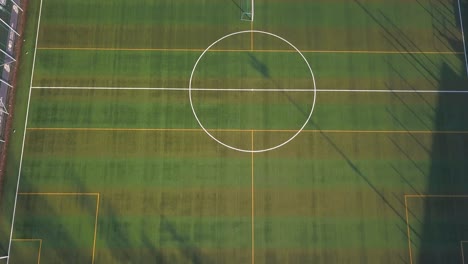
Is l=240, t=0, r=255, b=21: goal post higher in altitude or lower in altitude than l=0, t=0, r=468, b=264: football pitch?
higher

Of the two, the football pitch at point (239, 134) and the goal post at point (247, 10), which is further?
the goal post at point (247, 10)

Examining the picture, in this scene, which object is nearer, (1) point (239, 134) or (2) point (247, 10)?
(1) point (239, 134)

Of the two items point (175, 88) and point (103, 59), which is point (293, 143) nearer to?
point (175, 88)

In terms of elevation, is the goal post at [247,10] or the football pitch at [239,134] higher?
the goal post at [247,10]

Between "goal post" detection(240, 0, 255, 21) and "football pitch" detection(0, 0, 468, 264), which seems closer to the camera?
"football pitch" detection(0, 0, 468, 264)
